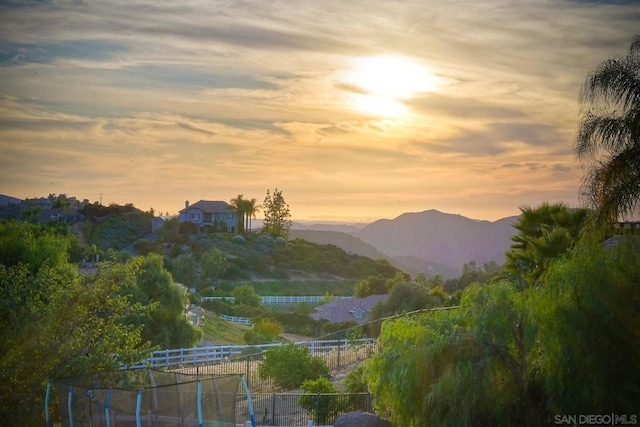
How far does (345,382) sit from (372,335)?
1274cm

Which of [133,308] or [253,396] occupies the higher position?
[133,308]

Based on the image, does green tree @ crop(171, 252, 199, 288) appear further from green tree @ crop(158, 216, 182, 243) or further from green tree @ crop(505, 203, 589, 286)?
green tree @ crop(505, 203, 589, 286)

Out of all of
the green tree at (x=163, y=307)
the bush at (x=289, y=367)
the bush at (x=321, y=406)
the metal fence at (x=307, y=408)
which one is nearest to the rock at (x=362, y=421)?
the metal fence at (x=307, y=408)

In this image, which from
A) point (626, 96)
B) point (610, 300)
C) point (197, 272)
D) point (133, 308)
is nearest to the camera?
point (610, 300)

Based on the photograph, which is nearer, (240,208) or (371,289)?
(371,289)

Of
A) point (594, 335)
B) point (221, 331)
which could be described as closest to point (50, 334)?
point (594, 335)

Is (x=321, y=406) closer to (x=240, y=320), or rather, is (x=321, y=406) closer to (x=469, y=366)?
(x=469, y=366)

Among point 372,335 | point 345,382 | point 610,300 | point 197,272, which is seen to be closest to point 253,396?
point 345,382

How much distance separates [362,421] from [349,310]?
185 feet

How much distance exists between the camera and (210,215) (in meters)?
167

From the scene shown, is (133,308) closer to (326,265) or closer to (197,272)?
(197,272)

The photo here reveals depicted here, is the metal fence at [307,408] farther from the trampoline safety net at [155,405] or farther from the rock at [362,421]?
the trampoline safety net at [155,405]

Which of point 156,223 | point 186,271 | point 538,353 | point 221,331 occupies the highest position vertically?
point 156,223

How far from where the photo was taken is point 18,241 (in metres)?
50.6
